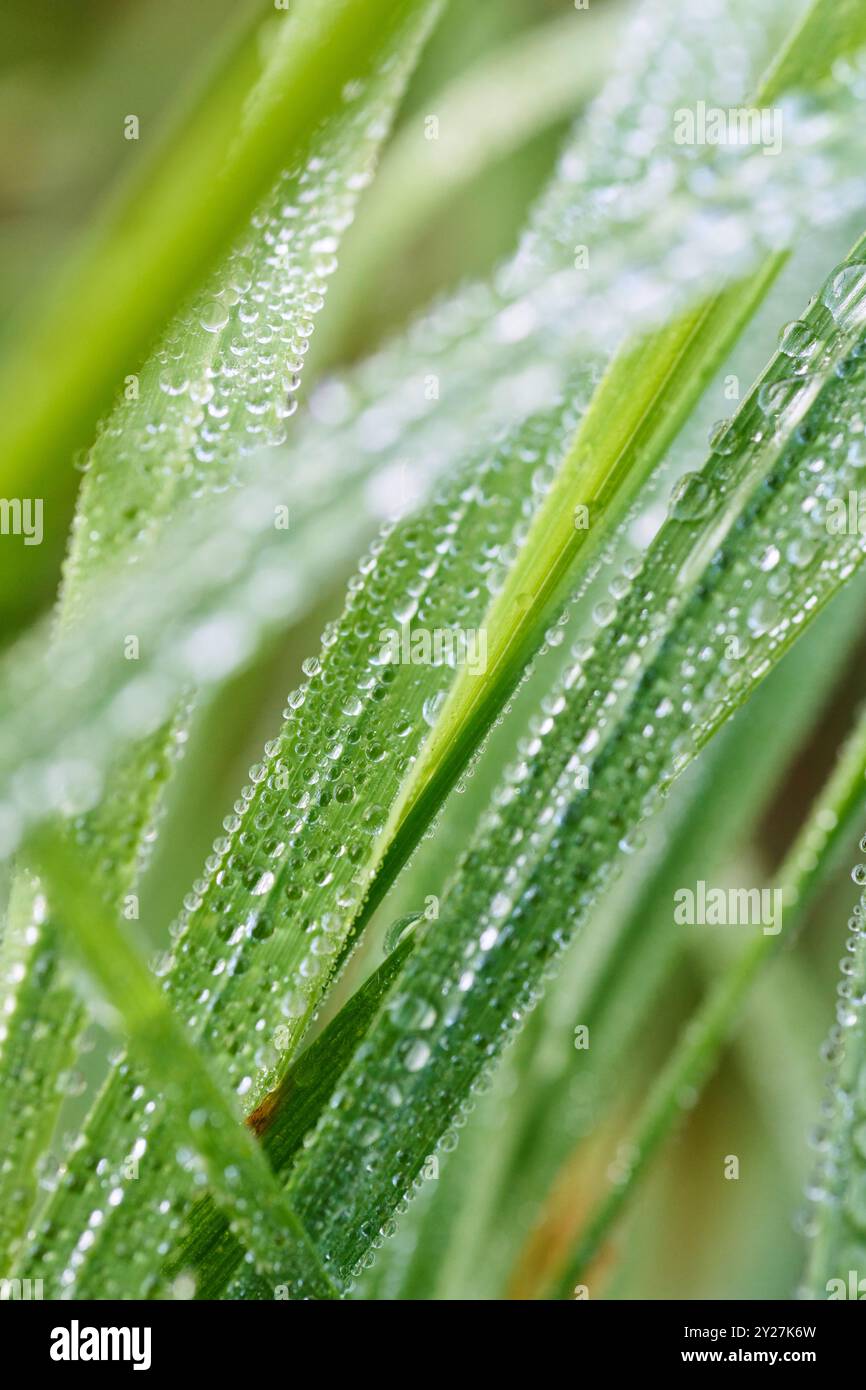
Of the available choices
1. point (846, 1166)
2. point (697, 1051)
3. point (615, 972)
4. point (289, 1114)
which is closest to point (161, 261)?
point (289, 1114)

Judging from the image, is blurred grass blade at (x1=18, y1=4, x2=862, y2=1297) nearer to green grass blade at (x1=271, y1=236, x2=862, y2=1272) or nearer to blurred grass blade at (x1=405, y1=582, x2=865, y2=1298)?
green grass blade at (x1=271, y1=236, x2=862, y2=1272)

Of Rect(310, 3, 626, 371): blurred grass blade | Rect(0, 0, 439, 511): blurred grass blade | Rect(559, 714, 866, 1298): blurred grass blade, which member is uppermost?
Rect(310, 3, 626, 371): blurred grass blade

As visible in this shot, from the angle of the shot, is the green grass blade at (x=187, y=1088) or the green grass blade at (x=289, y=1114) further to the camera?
the green grass blade at (x=289, y=1114)

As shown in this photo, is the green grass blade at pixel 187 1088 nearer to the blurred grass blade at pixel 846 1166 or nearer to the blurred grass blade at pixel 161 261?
the blurred grass blade at pixel 161 261

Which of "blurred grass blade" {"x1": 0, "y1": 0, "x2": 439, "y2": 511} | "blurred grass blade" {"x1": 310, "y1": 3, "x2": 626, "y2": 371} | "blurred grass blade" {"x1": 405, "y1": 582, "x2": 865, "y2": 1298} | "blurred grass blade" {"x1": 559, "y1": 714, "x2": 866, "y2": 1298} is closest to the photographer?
"blurred grass blade" {"x1": 0, "y1": 0, "x2": 439, "y2": 511}

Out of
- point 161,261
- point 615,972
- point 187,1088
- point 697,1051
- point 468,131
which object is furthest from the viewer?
point 468,131

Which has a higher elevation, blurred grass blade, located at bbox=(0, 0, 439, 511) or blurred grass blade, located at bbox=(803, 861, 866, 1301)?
blurred grass blade, located at bbox=(0, 0, 439, 511)

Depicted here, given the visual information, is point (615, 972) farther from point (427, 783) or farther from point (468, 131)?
point (468, 131)

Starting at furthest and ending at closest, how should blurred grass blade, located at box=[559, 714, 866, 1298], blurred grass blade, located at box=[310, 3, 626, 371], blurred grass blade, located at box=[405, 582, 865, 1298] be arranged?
blurred grass blade, located at box=[310, 3, 626, 371] → blurred grass blade, located at box=[405, 582, 865, 1298] → blurred grass blade, located at box=[559, 714, 866, 1298]

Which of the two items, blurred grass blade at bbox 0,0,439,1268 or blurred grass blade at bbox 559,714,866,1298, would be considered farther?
blurred grass blade at bbox 559,714,866,1298

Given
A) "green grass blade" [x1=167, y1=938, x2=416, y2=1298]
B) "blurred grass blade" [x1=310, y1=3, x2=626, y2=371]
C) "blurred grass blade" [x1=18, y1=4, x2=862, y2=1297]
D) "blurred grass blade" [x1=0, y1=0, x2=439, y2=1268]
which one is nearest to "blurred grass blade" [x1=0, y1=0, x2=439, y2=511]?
"blurred grass blade" [x1=0, y1=0, x2=439, y2=1268]

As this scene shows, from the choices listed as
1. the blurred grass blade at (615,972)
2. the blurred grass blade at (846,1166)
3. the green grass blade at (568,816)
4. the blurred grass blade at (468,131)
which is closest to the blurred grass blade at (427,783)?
the green grass blade at (568,816)

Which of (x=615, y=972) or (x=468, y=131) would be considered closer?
(x=615, y=972)
